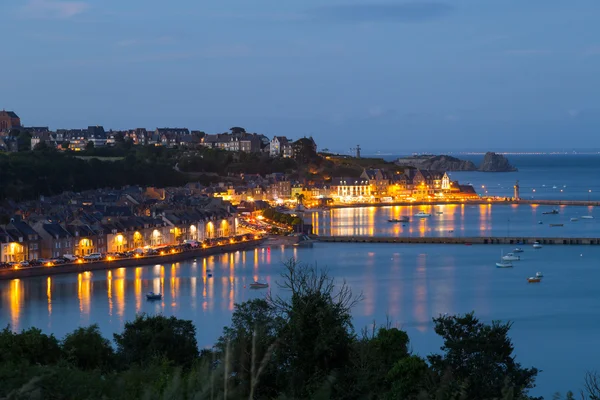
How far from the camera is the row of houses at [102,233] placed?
13602 mm

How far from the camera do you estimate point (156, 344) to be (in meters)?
5.83

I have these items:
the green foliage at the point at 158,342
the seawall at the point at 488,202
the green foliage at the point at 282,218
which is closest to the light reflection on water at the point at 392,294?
the green foliage at the point at 158,342

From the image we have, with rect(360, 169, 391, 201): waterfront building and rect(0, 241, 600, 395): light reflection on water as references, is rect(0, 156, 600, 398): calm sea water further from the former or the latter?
rect(360, 169, 391, 201): waterfront building

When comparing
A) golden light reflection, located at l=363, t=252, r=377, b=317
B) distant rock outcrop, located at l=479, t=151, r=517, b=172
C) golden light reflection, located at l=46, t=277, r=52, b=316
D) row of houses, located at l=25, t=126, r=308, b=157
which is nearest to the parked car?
golden light reflection, located at l=46, t=277, r=52, b=316

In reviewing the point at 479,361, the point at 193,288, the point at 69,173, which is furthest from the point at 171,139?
the point at 479,361

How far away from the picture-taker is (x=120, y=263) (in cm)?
1380

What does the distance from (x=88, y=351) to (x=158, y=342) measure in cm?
50

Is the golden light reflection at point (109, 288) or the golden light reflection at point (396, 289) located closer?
the golden light reflection at point (396, 289)

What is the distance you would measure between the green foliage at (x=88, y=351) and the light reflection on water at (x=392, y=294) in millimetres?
2291

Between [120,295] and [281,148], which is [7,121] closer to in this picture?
[281,148]

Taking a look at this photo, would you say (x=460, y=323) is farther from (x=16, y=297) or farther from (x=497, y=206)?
(x=497, y=206)

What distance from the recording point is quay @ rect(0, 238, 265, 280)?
12531 millimetres

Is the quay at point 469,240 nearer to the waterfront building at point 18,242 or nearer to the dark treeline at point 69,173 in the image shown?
the waterfront building at point 18,242

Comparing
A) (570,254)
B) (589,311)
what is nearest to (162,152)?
(570,254)
